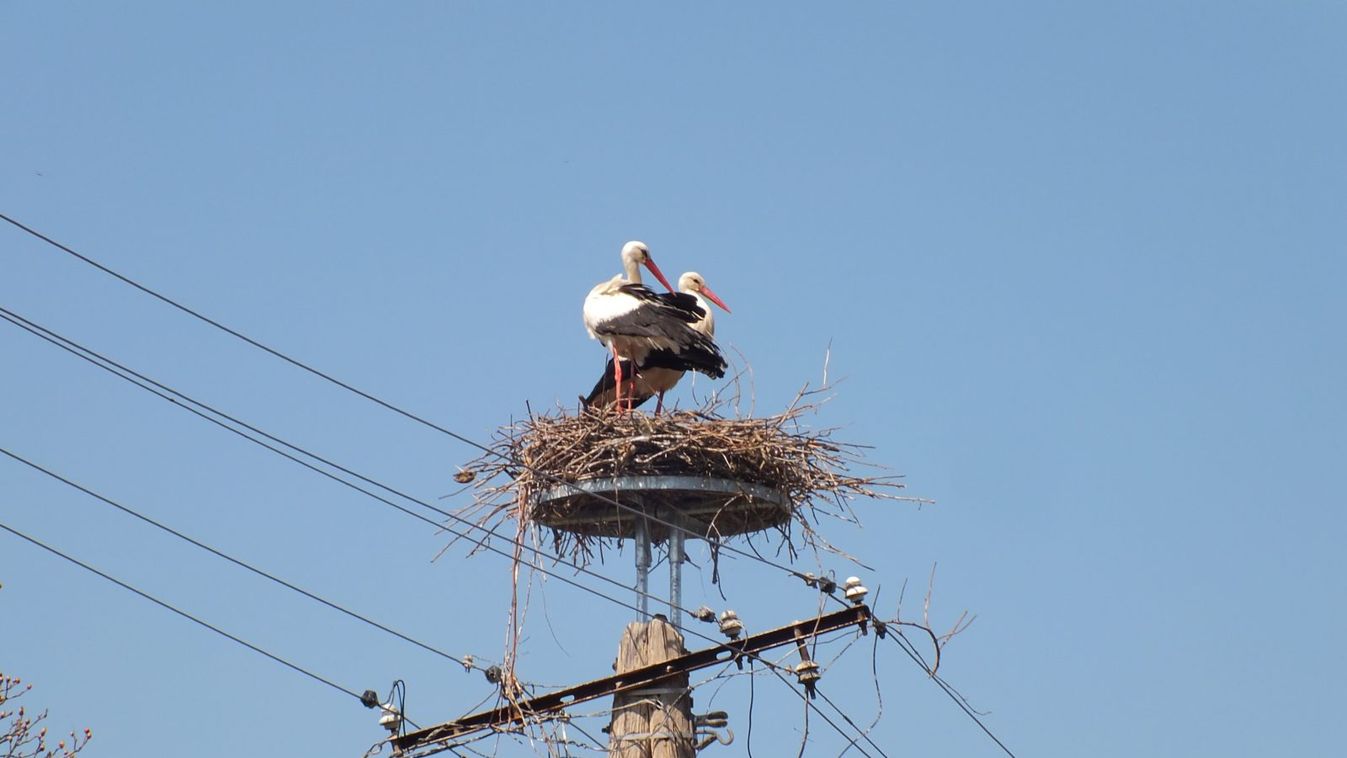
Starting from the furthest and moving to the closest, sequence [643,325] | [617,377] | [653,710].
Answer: [617,377] < [643,325] < [653,710]

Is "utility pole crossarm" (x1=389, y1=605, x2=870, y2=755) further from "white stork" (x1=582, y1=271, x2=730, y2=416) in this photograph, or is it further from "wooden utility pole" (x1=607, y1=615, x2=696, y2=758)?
"white stork" (x1=582, y1=271, x2=730, y2=416)

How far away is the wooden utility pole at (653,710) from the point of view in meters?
10.1

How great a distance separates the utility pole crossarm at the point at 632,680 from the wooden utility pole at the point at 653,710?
0.06 meters

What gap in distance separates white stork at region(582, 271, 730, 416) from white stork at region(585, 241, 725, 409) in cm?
1

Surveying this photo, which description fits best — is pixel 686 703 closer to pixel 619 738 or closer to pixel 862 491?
pixel 619 738

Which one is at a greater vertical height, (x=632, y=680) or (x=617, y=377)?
(x=617, y=377)

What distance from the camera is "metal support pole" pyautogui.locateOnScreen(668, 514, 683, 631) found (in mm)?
10598

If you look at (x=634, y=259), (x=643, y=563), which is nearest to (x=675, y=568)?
(x=643, y=563)

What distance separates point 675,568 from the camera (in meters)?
10.8

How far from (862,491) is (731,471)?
0.81 metres

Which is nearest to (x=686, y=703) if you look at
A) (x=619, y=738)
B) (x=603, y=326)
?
(x=619, y=738)

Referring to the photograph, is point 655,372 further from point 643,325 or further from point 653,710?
point 653,710

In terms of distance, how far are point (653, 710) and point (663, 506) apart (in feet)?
4.57

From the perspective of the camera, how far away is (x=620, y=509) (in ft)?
36.5
